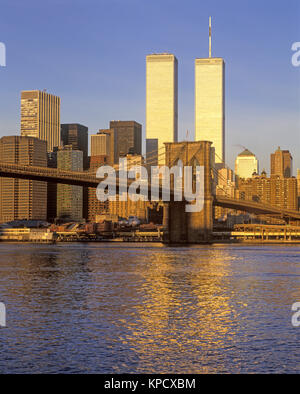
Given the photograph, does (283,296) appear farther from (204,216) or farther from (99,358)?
(204,216)

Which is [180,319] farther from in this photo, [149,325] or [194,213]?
[194,213]

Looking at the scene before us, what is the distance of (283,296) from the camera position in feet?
88.2

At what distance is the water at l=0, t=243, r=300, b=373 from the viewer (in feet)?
49.2

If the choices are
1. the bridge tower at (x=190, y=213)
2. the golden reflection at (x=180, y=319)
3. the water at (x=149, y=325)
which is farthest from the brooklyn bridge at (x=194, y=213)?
the water at (x=149, y=325)

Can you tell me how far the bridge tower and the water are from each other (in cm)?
5037

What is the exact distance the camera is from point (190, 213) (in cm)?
8650

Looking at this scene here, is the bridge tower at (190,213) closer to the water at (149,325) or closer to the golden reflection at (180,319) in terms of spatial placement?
the golden reflection at (180,319)

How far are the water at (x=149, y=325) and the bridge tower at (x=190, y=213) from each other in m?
50.4

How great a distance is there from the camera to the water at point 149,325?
14984mm

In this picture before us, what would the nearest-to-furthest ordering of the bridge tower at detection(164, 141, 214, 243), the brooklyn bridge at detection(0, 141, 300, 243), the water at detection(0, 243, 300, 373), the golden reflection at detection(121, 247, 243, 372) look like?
the water at detection(0, 243, 300, 373) → the golden reflection at detection(121, 247, 243, 372) → the bridge tower at detection(164, 141, 214, 243) → the brooklyn bridge at detection(0, 141, 300, 243)

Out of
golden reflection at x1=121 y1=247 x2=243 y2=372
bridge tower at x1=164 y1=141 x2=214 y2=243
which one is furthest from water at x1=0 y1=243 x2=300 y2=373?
bridge tower at x1=164 y1=141 x2=214 y2=243

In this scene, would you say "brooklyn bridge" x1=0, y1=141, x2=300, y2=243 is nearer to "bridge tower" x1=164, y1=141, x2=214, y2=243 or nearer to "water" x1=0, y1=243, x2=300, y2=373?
"bridge tower" x1=164, y1=141, x2=214, y2=243

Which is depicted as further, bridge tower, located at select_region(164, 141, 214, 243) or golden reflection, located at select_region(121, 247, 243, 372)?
bridge tower, located at select_region(164, 141, 214, 243)
